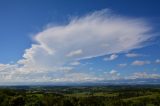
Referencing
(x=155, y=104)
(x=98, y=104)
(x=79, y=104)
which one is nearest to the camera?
(x=79, y=104)

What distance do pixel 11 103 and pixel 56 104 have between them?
27.1 meters

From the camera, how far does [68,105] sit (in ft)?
440

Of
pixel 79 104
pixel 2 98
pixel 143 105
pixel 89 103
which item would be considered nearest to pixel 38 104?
pixel 2 98

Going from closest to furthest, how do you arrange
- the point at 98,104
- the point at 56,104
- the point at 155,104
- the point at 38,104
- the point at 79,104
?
the point at 38,104 → the point at 56,104 → the point at 79,104 → the point at 98,104 → the point at 155,104

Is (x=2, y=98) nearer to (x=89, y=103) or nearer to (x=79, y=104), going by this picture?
(x=79, y=104)

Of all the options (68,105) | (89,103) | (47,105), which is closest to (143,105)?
(89,103)

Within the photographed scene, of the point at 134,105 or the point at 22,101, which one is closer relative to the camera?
the point at 22,101

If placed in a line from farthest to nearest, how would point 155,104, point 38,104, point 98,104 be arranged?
1. point 155,104
2. point 98,104
3. point 38,104

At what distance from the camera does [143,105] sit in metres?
190

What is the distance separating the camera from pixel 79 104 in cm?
16075

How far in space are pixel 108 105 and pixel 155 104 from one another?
3761 cm

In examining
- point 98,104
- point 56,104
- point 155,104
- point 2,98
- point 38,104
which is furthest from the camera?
point 155,104

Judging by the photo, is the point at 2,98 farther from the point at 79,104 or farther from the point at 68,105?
the point at 79,104

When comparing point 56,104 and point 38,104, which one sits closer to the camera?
point 38,104
